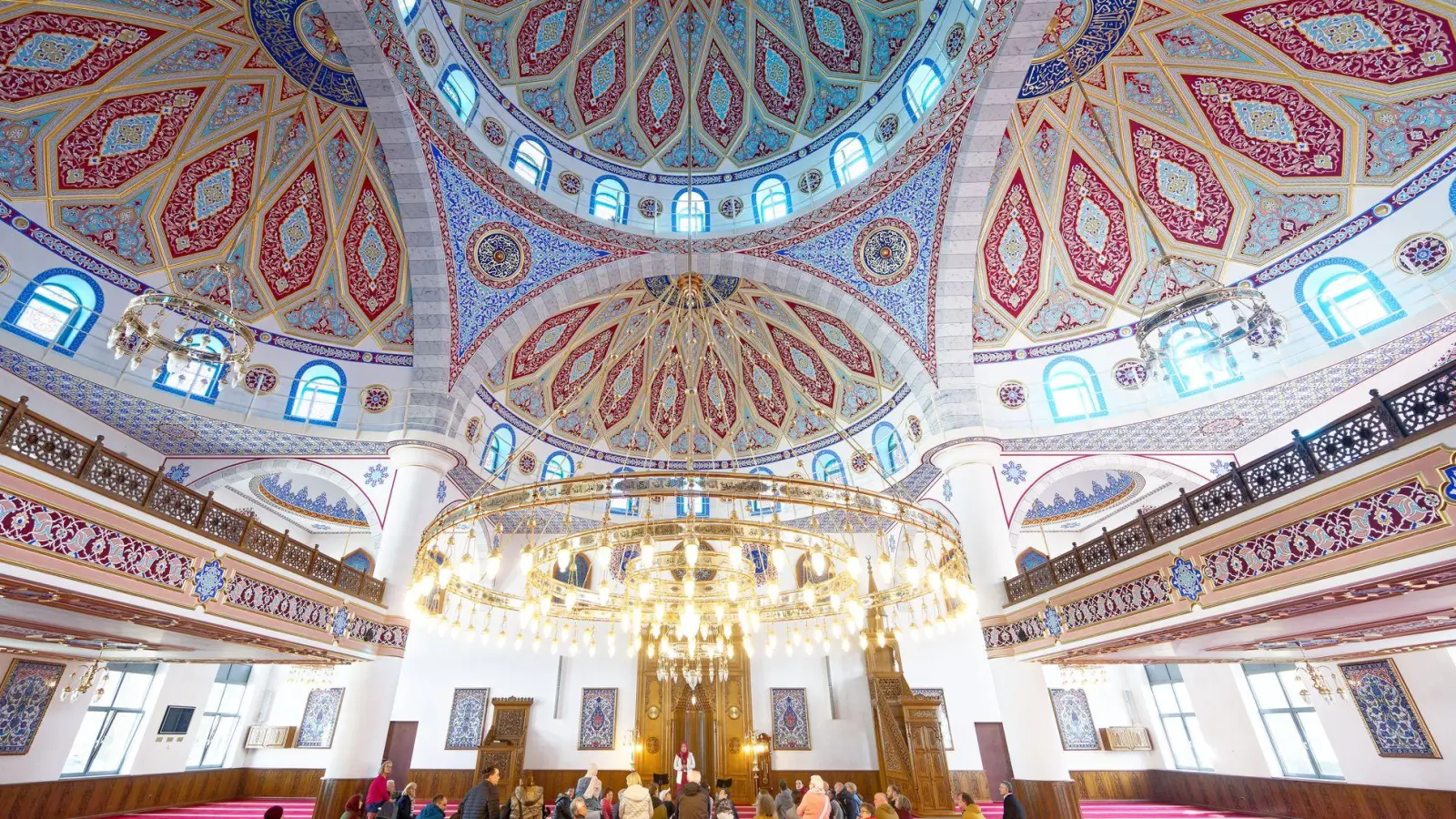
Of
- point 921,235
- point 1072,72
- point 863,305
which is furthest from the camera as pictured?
point 863,305

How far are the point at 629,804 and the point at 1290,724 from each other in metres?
11.0

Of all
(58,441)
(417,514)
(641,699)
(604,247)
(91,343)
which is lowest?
(641,699)

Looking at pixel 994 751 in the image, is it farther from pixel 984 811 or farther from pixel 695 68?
pixel 695 68

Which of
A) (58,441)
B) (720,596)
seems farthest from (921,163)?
(58,441)

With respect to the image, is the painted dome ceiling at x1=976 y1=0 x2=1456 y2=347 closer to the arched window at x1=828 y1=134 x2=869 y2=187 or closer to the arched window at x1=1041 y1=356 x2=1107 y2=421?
the arched window at x1=1041 y1=356 x2=1107 y2=421

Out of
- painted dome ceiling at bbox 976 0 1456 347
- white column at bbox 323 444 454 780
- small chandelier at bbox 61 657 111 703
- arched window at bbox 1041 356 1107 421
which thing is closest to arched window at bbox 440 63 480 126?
white column at bbox 323 444 454 780

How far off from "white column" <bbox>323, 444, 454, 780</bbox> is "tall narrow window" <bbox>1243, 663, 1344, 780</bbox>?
526 inches

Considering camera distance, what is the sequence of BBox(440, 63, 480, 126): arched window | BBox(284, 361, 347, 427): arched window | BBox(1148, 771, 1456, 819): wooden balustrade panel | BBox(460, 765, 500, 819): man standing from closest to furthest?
BBox(460, 765, 500, 819): man standing → BBox(1148, 771, 1456, 819): wooden balustrade panel → BBox(440, 63, 480, 126): arched window → BBox(284, 361, 347, 427): arched window

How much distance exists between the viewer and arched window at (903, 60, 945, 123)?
32.0 feet

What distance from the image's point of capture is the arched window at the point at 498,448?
11.6 meters

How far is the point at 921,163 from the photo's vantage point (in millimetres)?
9820

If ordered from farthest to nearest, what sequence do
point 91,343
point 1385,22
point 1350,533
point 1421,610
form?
point 91,343, point 1385,22, point 1421,610, point 1350,533

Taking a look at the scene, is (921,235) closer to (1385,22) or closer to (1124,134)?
(1124,134)

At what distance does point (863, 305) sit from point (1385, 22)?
22.7ft
